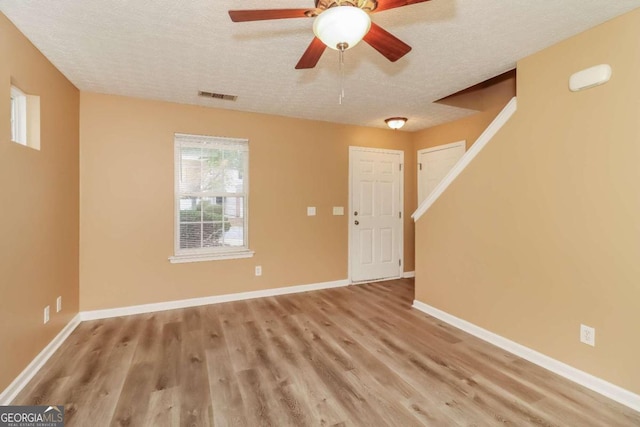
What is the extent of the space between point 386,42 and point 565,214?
1.78 metres

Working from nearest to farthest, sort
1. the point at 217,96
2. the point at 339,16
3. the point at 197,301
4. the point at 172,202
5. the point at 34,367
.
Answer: the point at 339,16 → the point at 34,367 → the point at 217,96 → the point at 172,202 → the point at 197,301

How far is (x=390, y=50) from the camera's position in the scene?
172 centimetres

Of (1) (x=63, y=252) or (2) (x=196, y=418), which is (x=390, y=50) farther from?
(1) (x=63, y=252)

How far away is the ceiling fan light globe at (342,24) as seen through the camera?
1.38 metres

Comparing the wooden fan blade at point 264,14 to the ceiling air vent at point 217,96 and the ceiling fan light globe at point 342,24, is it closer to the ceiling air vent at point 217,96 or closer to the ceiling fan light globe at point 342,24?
the ceiling fan light globe at point 342,24

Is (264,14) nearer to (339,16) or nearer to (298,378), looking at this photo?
(339,16)

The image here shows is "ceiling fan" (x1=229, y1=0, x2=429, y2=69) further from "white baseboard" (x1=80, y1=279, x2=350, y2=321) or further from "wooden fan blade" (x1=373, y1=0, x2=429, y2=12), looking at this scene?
"white baseboard" (x1=80, y1=279, x2=350, y2=321)

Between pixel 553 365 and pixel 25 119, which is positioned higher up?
pixel 25 119

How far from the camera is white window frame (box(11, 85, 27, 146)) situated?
7.08 feet

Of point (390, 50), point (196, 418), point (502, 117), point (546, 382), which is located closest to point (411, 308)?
point (546, 382)

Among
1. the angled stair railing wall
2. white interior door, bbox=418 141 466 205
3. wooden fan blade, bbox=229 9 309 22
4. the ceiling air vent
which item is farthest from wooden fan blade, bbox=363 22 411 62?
white interior door, bbox=418 141 466 205

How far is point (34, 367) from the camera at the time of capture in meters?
2.14

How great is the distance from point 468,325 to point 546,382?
2.74 ft

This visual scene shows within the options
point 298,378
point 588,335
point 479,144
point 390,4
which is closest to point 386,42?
point 390,4
